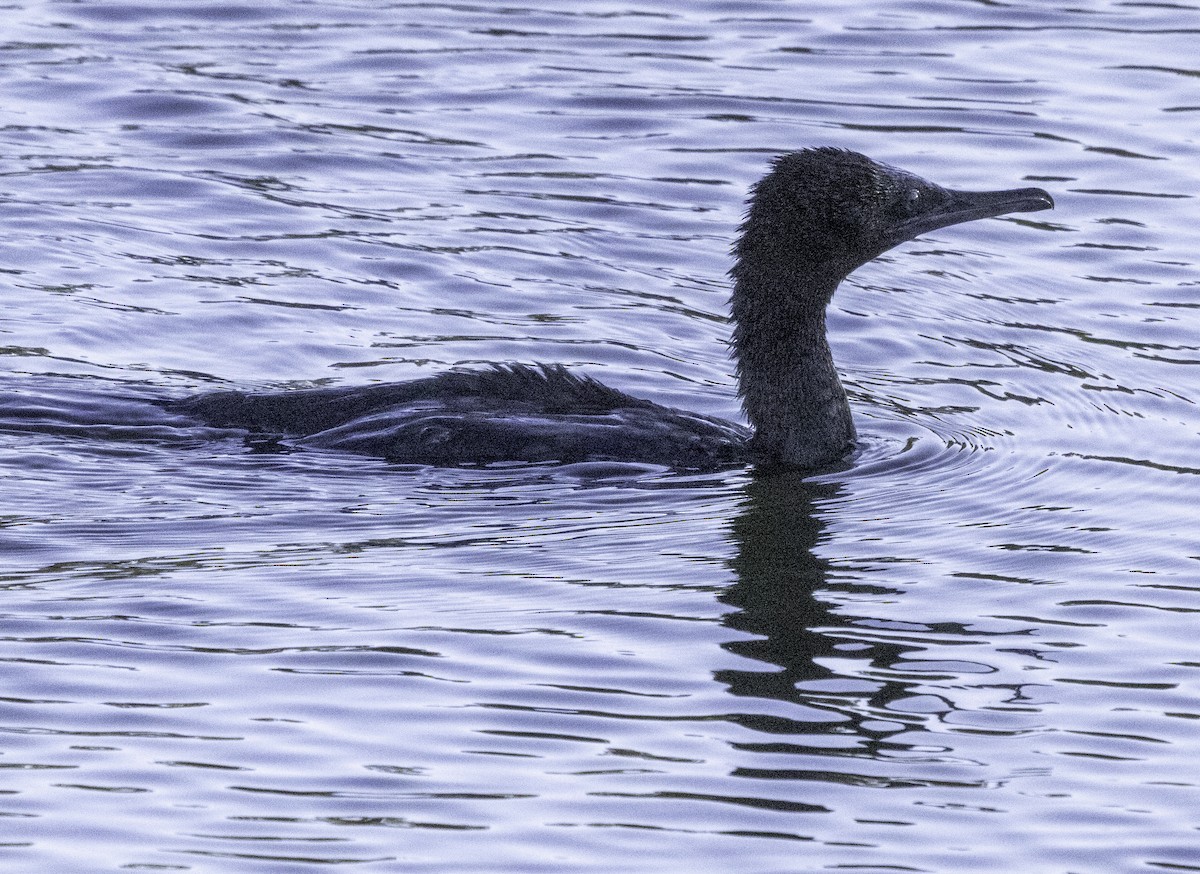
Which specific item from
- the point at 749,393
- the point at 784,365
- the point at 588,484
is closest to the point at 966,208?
the point at 784,365

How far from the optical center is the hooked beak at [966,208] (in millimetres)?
9523

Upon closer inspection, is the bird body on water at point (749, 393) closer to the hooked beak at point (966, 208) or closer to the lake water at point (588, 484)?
the hooked beak at point (966, 208)

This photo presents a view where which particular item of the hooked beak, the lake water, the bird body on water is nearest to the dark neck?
the bird body on water

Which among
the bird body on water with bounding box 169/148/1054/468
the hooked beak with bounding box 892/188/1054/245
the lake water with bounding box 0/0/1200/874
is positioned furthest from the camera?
the hooked beak with bounding box 892/188/1054/245

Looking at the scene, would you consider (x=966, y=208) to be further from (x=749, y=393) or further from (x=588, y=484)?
(x=588, y=484)

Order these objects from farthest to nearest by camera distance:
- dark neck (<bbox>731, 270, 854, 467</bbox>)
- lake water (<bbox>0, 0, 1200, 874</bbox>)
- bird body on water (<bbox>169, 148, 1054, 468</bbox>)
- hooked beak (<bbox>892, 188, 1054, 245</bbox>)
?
hooked beak (<bbox>892, 188, 1054, 245</bbox>)
dark neck (<bbox>731, 270, 854, 467</bbox>)
bird body on water (<bbox>169, 148, 1054, 468</bbox>)
lake water (<bbox>0, 0, 1200, 874</bbox>)

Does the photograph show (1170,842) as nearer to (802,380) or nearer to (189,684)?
(189,684)

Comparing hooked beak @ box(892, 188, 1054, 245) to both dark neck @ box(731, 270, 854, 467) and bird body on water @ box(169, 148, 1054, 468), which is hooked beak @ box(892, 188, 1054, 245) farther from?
dark neck @ box(731, 270, 854, 467)

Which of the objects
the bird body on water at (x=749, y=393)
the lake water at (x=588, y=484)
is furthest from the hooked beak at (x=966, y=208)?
the lake water at (x=588, y=484)

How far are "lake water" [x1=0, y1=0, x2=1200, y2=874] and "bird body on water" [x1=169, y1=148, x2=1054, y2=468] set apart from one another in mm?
189

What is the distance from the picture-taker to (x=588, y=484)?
29.5ft

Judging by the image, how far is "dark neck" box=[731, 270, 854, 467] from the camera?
9414 mm

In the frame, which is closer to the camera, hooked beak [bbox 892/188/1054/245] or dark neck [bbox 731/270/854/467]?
dark neck [bbox 731/270/854/467]

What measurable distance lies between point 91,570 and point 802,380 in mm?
3281
